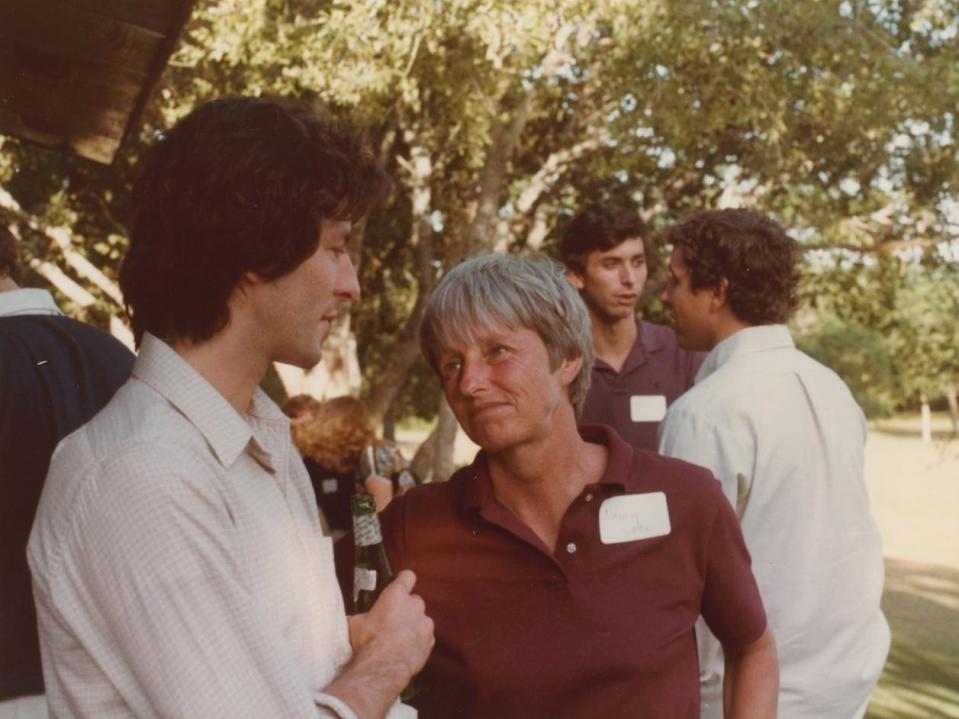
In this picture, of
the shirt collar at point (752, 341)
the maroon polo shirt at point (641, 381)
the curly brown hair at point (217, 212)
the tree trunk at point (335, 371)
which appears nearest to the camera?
the curly brown hair at point (217, 212)

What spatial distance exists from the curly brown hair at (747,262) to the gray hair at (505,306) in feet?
3.42

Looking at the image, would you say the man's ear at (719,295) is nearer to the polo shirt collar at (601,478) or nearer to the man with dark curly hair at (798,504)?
the man with dark curly hair at (798,504)

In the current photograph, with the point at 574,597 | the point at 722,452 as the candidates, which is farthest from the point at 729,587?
the point at 722,452

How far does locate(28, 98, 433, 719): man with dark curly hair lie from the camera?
58.7 inches

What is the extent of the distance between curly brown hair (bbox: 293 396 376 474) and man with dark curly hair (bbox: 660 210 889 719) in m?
3.67

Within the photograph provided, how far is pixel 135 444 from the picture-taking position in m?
1.53

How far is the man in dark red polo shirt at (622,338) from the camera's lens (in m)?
4.80

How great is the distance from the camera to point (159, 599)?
148cm

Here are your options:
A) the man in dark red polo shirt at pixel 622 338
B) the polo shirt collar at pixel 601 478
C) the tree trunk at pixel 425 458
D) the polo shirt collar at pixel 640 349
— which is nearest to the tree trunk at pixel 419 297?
the tree trunk at pixel 425 458

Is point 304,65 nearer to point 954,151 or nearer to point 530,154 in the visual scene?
point 530,154

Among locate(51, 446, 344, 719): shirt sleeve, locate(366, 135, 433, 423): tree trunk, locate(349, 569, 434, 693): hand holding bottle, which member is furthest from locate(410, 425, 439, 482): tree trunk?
locate(51, 446, 344, 719): shirt sleeve

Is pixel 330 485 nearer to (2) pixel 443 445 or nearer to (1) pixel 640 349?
(1) pixel 640 349

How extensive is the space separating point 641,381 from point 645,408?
132mm

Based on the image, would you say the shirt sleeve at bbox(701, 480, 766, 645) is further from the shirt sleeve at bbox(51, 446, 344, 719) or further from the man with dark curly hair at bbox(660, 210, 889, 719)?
the shirt sleeve at bbox(51, 446, 344, 719)
